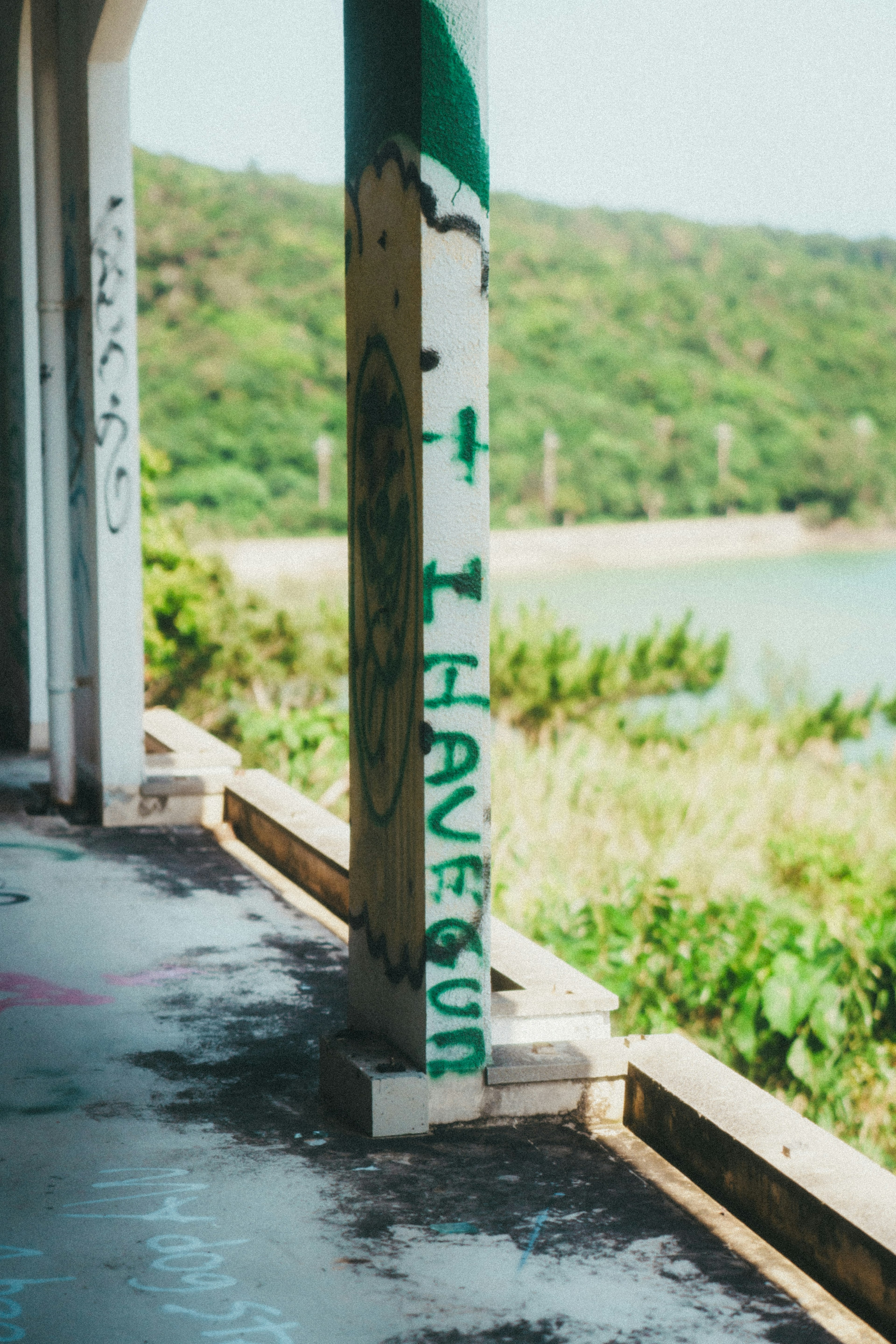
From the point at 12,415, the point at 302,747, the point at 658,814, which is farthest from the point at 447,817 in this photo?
the point at 302,747

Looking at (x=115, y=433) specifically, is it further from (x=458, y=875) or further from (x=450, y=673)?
(x=458, y=875)

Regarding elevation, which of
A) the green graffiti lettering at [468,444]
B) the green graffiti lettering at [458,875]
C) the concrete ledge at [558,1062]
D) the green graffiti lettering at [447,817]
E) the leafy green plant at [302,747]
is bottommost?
the leafy green plant at [302,747]

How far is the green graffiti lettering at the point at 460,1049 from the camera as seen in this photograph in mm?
3381

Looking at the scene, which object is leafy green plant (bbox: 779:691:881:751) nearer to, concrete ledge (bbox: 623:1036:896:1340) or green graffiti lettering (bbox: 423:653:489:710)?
concrete ledge (bbox: 623:1036:896:1340)

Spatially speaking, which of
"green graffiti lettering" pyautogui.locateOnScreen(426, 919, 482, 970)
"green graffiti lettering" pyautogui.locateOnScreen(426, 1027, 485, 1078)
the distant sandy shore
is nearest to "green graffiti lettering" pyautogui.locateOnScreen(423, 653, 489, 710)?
"green graffiti lettering" pyautogui.locateOnScreen(426, 919, 482, 970)

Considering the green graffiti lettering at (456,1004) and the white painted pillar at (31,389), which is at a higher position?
the white painted pillar at (31,389)

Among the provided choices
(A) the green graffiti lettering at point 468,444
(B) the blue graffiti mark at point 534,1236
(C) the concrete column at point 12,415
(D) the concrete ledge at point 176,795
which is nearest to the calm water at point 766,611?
(C) the concrete column at point 12,415

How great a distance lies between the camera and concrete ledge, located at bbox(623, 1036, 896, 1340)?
265 centimetres

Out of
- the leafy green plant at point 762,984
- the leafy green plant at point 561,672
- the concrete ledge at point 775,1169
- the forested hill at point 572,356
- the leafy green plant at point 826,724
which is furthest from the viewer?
the forested hill at point 572,356

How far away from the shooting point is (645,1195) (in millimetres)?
3146

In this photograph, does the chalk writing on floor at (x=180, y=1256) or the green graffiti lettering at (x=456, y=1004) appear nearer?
the chalk writing on floor at (x=180, y=1256)

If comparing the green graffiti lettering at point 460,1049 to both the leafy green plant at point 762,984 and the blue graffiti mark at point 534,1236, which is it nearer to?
the blue graffiti mark at point 534,1236

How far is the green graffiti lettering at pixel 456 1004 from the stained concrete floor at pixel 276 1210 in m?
0.29

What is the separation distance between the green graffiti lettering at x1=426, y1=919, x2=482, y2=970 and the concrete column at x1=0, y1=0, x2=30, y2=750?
5.73 metres
